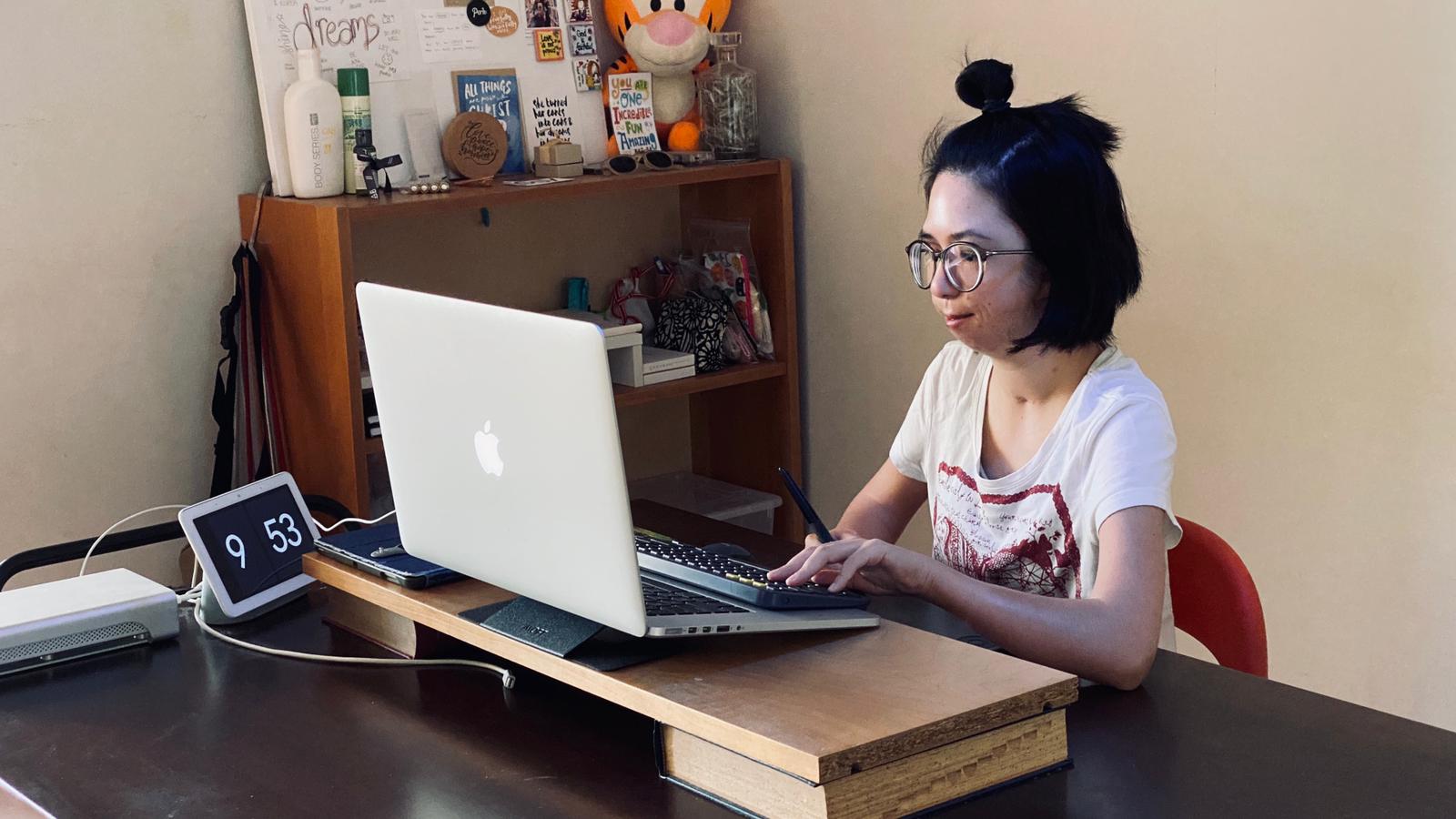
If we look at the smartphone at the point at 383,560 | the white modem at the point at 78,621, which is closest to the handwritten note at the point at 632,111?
the smartphone at the point at 383,560

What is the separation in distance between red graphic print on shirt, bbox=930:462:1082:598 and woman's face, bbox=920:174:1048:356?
18 centimetres

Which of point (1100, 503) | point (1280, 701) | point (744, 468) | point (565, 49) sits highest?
point (565, 49)

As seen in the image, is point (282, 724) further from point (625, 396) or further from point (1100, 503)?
point (625, 396)

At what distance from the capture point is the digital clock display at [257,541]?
1674 millimetres

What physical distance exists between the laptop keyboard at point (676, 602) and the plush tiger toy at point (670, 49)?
1811 mm

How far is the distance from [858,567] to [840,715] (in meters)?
0.31

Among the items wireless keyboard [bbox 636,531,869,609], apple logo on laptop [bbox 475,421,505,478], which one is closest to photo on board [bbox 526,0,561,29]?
wireless keyboard [bbox 636,531,869,609]

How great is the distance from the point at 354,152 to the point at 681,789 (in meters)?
1.70

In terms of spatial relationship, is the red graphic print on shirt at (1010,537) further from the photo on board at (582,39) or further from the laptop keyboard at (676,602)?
the photo on board at (582,39)

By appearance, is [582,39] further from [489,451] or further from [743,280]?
[489,451]

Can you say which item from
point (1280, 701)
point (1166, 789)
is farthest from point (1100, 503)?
point (1166, 789)

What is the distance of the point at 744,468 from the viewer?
326 cm

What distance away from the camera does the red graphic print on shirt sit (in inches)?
62.9

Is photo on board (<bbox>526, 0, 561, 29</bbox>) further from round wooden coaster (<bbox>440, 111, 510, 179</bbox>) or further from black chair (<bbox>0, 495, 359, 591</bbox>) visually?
black chair (<bbox>0, 495, 359, 591</bbox>)
